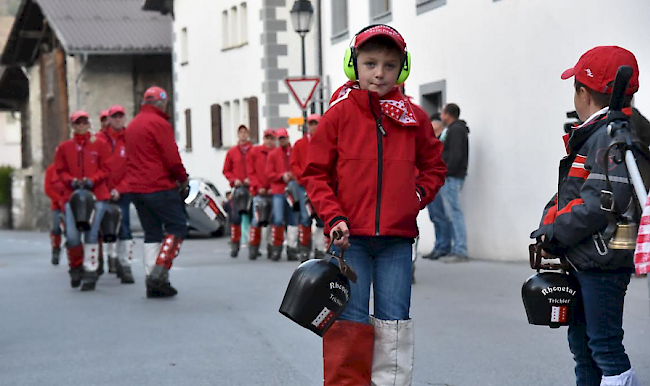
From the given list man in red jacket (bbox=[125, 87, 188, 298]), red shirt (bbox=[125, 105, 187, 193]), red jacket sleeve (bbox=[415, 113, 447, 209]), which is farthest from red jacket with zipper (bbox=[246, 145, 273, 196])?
red jacket sleeve (bbox=[415, 113, 447, 209])

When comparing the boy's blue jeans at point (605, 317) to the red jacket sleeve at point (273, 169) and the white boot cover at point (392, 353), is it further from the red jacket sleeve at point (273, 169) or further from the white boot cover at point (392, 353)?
the red jacket sleeve at point (273, 169)

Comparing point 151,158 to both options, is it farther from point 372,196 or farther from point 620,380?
point 620,380

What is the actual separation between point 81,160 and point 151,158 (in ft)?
5.91

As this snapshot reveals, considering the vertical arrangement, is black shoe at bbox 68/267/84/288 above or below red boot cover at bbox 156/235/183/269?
below

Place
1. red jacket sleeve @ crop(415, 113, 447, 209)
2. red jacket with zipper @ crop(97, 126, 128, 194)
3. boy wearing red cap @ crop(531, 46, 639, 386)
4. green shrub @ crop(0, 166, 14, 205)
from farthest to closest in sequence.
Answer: green shrub @ crop(0, 166, 14, 205), red jacket with zipper @ crop(97, 126, 128, 194), red jacket sleeve @ crop(415, 113, 447, 209), boy wearing red cap @ crop(531, 46, 639, 386)

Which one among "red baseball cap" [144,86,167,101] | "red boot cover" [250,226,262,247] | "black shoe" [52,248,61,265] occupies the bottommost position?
"black shoe" [52,248,61,265]

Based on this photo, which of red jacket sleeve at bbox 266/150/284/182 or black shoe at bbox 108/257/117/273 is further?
red jacket sleeve at bbox 266/150/284/182

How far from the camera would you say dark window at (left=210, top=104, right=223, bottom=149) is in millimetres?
32312

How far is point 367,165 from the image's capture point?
4.90 metres

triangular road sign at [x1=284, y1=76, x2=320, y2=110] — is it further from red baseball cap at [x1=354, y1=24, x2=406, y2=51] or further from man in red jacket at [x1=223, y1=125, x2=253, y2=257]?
red baseball cap at [x1=354, y1=24, x2=406, y2=51]

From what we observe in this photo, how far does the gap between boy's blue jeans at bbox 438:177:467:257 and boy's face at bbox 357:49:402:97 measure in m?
10.5

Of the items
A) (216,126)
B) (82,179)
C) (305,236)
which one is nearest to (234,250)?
(305,236)

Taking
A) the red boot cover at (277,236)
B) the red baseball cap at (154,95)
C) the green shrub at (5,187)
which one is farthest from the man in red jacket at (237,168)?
the green shrub at (5,187)

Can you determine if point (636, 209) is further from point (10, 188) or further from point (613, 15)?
point (10, 188)
